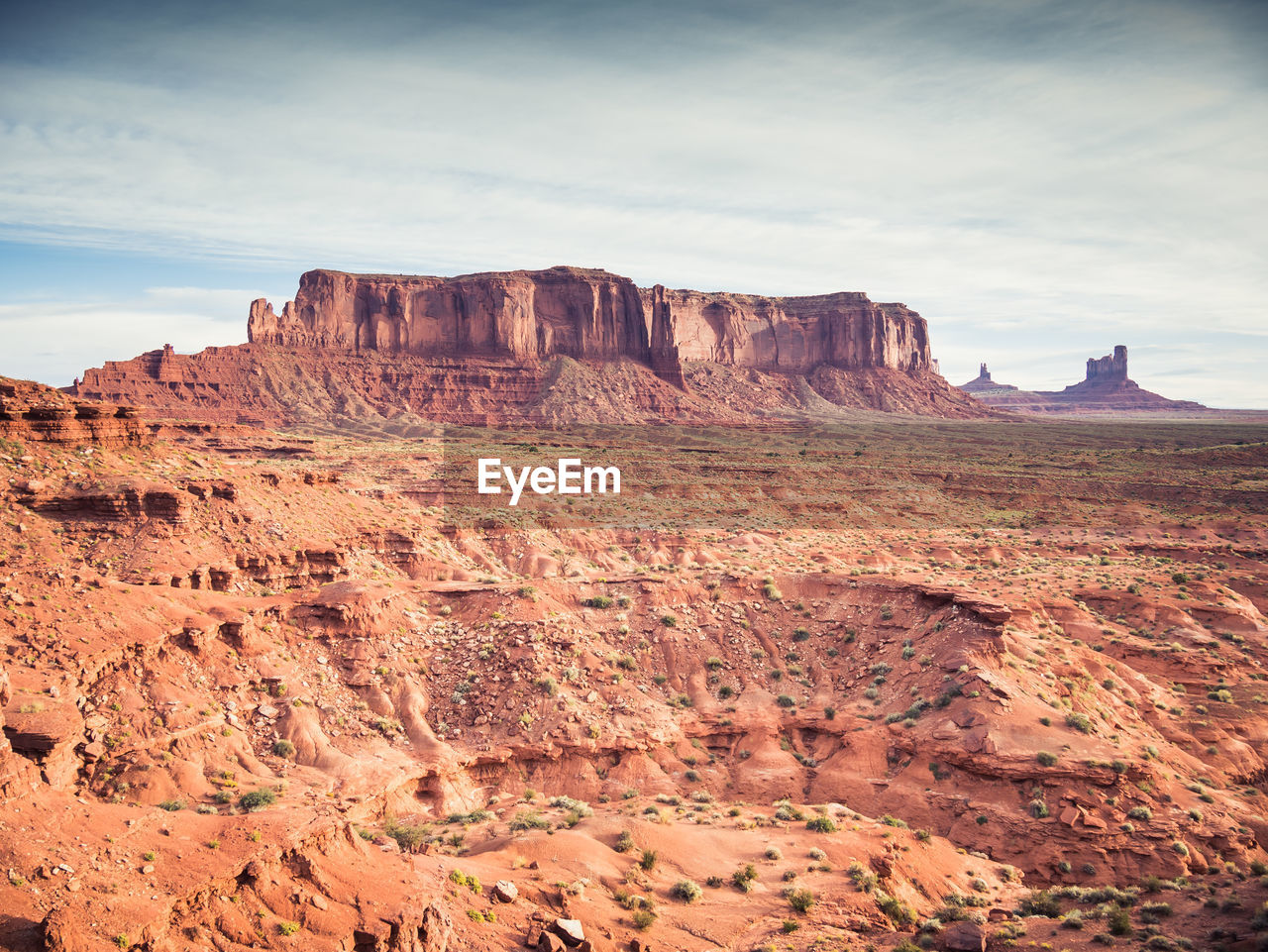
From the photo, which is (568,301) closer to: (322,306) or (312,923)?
(322,306)

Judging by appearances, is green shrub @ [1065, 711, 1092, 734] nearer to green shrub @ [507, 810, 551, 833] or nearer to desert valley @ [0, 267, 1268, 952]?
desert valley @ [0, 267, 1268, 952]

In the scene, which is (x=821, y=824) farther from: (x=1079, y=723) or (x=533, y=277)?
(x=533, y=277)

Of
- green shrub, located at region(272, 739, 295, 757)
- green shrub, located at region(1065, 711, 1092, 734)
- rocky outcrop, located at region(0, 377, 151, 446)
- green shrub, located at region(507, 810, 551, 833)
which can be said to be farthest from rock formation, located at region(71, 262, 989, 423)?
green shrub, located at region(1065, 711, 1092, 734)

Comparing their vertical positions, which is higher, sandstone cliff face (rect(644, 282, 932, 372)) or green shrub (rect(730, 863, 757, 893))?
sandstone cliff face (rect(644, 282, 932, 372))

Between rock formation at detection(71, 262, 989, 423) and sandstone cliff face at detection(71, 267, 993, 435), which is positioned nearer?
sandstone cliff face at detection(71, 267, 993, 435)

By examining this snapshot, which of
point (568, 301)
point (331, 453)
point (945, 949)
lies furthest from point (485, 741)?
point (568, 301)

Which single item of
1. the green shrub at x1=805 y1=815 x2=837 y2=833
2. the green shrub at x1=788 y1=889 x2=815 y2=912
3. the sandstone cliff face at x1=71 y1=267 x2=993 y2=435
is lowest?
the green shrub at x1=805 y1=815 x2=837 y2=833

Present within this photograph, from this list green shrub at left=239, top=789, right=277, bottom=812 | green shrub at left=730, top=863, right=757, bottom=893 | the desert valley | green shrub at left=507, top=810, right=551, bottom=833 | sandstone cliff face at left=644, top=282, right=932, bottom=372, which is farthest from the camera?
sandstone cliff face at left=644, top=282, right=932, bottom=372

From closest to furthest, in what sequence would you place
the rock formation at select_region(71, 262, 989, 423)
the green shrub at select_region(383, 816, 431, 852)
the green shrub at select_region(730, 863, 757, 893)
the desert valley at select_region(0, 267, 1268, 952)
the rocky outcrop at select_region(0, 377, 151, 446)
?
the desert valley at select_region(0, 267, 1268, 952), the green shrub at select_region(730, 863, 757, 893), the green shrub at select_region(383, 816, 431, 852), the rocky outcrop at select_region(0, 377, 151, 446), the rock formation at select_region(71, 262, 989, 423)
